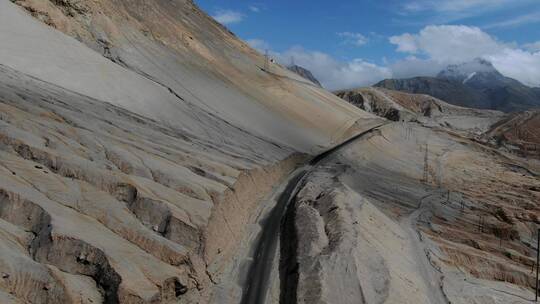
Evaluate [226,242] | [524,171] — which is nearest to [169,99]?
[226,242]

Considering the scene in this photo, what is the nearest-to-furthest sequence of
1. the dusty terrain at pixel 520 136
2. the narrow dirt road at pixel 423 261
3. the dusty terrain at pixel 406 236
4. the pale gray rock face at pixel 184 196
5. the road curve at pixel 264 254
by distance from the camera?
the pale gray rock face at pixel 184 196 < the road curve at pixel 264 254 < the dusty terrain at pixel 406 236 < the narrow dirt road at pixel 423 261 < the dusty terrain at pixel 520 136

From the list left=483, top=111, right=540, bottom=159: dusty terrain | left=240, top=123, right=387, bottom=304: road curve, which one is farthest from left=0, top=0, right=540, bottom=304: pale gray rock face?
left=483, top=111, right=540, bottom=159: dusty terrain

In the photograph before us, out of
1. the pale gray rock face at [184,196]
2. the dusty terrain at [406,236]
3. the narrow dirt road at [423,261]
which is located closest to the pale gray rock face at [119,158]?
the pale gray rock face at [184,196]

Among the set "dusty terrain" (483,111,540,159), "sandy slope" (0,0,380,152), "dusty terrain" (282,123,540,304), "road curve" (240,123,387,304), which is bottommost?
"road curve" (240,123,387,304)

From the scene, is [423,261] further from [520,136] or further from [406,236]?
[520,136]

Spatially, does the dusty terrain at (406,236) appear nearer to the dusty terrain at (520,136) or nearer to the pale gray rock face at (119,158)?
the pale gray rock face at (119,158)

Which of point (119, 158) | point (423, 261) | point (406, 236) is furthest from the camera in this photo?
point (406, 236)

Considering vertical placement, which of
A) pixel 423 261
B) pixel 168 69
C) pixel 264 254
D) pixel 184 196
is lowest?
pixel 264 254

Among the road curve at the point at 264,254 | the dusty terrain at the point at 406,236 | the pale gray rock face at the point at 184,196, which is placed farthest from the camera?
the dusty terrain at the point at 406,236

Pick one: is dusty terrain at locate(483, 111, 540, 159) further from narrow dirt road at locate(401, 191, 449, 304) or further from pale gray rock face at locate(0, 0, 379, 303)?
narrow dirt road at locate(401, 191, 449, 304)

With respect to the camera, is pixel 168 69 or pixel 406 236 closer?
pixel 406 236

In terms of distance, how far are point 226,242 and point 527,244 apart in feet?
83.4

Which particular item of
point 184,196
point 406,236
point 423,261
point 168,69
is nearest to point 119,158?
point 184,196

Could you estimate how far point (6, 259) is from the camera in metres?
20.0
